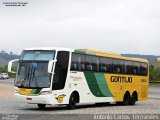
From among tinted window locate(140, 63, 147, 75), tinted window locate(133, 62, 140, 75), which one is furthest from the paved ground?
tinted window locate(140, 63, 147, 75)

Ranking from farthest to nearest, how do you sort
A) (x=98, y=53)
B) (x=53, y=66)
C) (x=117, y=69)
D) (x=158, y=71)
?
(x=158, y=71)
(x=117, y=69)
(x=98, y=53)
(x=53, y=66)

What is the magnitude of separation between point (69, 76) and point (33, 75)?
6.08 feet

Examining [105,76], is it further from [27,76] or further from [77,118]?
[77,118]

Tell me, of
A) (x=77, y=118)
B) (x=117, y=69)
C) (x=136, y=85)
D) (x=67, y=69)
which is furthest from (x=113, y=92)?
(x=77, y=118)

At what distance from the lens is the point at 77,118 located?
1844 cm

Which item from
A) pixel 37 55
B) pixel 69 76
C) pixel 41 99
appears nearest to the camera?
pixel 41 99

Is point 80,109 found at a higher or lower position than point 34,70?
lower

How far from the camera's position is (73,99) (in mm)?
24109

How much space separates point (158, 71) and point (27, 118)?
243ft

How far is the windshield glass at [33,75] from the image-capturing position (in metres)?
22.5

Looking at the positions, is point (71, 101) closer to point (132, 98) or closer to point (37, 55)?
point (37, 55)

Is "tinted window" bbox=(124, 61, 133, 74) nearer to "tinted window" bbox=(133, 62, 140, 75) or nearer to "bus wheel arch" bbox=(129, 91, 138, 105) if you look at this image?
"tinted window" bbox=(133, 62, 140, 75)

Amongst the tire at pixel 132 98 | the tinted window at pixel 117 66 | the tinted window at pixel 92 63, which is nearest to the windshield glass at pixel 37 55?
the tinted window at pixel 92 63

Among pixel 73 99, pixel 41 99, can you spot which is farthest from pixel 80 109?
pixel 41 99
